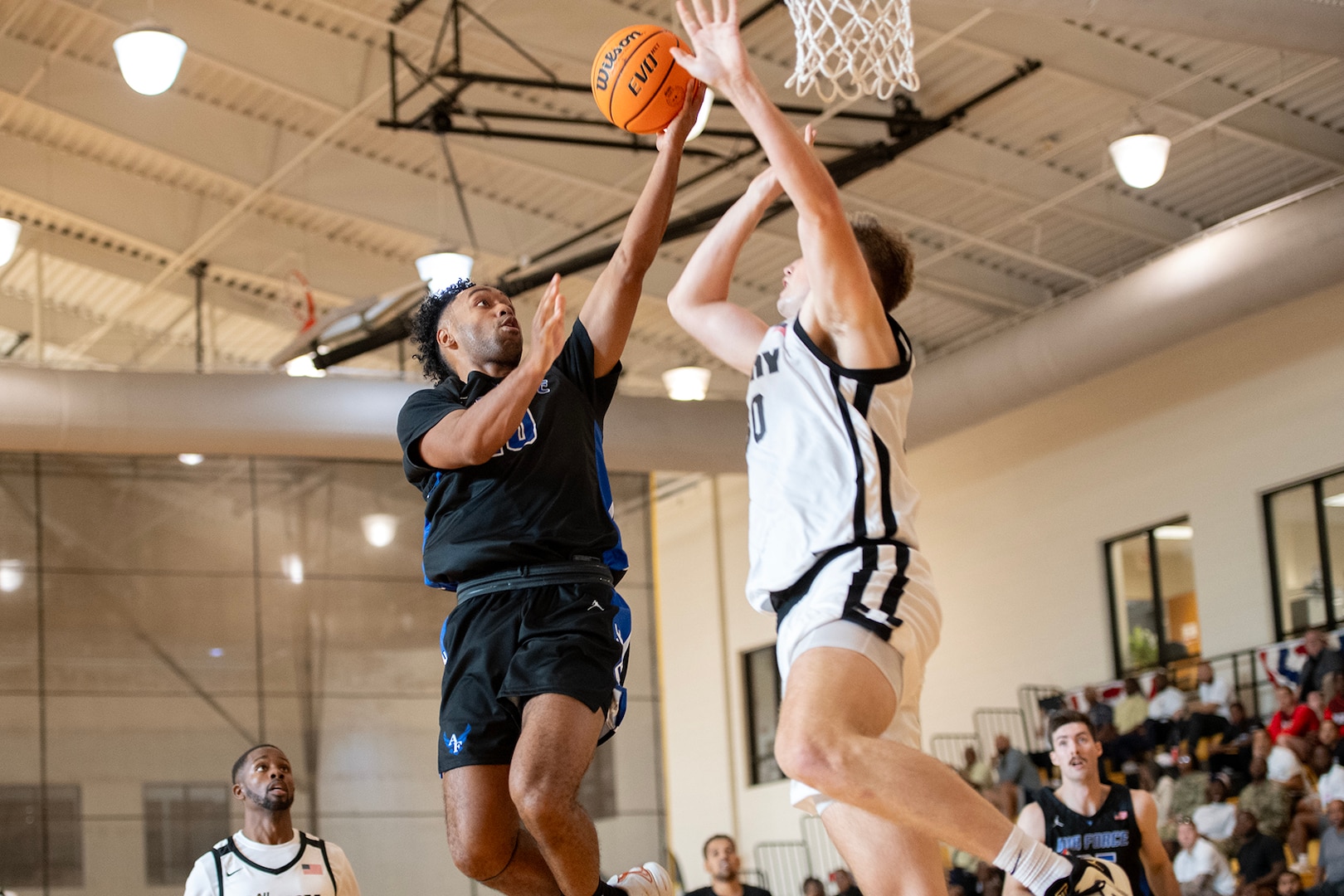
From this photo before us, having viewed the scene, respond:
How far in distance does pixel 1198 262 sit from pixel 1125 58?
210cm

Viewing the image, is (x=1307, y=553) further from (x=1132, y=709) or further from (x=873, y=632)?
(x=873, y=632)

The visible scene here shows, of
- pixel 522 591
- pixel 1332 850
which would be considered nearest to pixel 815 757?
pixel 522 591

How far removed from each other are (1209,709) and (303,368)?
1042 cm

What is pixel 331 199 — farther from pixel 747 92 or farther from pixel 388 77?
pixel 747 92

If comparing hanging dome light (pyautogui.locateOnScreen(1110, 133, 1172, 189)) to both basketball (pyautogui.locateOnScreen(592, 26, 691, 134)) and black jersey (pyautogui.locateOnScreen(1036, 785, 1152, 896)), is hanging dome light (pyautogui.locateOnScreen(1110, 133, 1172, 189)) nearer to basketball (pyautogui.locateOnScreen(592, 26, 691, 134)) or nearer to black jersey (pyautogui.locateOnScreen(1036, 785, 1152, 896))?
black jersey (pyautogui.locateOnScreen(1036, 785, 1152, 896))

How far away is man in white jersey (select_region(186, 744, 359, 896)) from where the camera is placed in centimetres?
750

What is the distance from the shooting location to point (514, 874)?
471cm

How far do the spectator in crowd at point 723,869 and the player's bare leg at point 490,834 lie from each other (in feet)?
17.9

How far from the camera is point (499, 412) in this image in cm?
443

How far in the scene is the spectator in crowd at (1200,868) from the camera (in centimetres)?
1377

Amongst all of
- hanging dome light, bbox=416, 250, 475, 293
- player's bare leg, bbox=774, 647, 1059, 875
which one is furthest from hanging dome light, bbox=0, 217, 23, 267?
player's bare leg, bbox=774, 647, 1059, 875

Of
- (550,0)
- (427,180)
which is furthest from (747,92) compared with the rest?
(427,180)

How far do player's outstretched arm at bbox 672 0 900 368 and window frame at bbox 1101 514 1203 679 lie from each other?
1515cm

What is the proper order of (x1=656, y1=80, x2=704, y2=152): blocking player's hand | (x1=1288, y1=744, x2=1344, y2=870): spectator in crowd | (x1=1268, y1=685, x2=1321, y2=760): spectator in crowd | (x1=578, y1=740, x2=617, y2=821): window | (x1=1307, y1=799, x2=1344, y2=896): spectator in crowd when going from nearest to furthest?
(x1=656, y1=80, x2=704, y2=152): blocking player's hand, (x1=1307, y1=799, x2=1344, y2=896): spectator in crowd, (x1=1288, y1=744, x2=1344, y2=870): spectator in crowd, (x1=1268, y1=685, x2=1321, y2=760): spectator in crowd, (x1=578, y1=740, x2=617, y2=821): window
